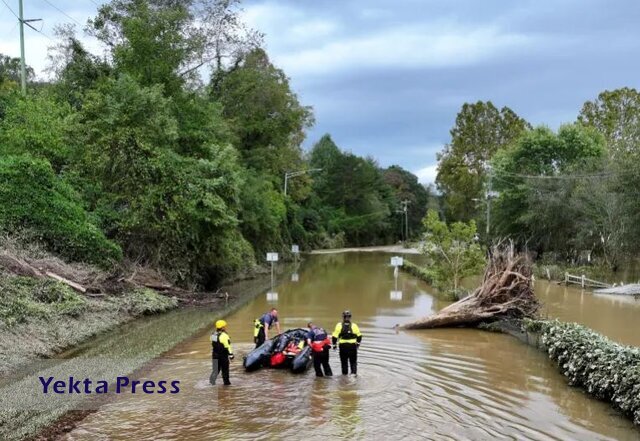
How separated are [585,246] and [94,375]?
3700 centimetres

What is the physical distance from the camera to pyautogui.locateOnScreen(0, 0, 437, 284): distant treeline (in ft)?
71.1

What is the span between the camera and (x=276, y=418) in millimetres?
10055

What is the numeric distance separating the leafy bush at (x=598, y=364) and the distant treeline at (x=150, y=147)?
1617 centimetres

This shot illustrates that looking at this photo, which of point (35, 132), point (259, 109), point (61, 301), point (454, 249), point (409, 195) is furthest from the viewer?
point (409, 195)

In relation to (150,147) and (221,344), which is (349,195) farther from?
(221,344)

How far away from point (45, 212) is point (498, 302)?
16337mm

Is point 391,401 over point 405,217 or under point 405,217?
under

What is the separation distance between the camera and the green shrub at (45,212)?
1998 cm

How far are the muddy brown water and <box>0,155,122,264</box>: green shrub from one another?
253 inches

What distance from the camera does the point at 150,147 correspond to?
2548cm

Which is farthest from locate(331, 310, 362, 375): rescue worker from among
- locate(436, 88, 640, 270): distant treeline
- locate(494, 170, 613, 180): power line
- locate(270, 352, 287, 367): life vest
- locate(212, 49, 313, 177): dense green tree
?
locate(212, 49, 313, 177): dense green tree

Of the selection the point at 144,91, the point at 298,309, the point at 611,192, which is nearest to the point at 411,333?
the point at 298,309

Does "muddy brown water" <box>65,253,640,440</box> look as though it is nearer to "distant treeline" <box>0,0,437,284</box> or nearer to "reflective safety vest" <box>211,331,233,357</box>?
"reflective safety vest" <box>211,331,233,357</box>

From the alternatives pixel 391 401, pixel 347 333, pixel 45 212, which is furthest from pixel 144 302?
pixel 391 401
